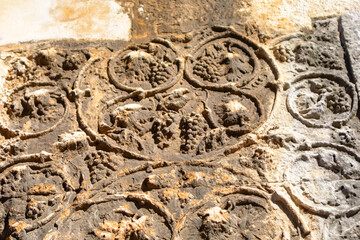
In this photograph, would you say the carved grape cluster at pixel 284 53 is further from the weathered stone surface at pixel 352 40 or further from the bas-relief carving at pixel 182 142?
the weathered stone surface at pixel 352 40

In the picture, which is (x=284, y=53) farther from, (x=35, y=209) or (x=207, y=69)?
(x=35, y=209)

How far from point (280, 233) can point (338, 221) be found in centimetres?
33

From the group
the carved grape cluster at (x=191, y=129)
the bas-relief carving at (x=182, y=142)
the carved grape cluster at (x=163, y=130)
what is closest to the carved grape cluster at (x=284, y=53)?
the bas-relief carving at (x=182, y=142)

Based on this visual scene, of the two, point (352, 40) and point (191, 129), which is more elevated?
point (352, 40)

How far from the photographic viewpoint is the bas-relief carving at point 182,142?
2.07 meters

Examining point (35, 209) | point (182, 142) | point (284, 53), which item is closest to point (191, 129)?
point (182, 142)

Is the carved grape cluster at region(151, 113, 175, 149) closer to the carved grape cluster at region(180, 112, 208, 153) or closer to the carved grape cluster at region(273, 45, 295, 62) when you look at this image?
the carved grape cluster at region(180, 112, 208, 153)

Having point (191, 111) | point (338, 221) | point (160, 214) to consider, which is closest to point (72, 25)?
point (191, 111)

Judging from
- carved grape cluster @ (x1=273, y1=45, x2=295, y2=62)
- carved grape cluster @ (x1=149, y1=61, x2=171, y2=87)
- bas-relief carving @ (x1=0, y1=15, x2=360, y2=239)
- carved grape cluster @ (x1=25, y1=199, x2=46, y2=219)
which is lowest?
carved grape cluster @ (x1=25, y1=199, x2=46, y2=219)

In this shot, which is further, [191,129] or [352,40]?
[352,40]

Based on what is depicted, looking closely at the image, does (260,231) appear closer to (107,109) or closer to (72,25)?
(107,109)

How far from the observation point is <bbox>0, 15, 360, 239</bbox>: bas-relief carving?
2070 mm

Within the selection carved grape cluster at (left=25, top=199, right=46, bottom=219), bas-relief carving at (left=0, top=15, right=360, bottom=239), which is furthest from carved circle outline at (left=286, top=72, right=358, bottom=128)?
carved grape cluster at (left=25, top=199, right=46, bottom=219)

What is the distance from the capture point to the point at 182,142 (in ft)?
8.03
